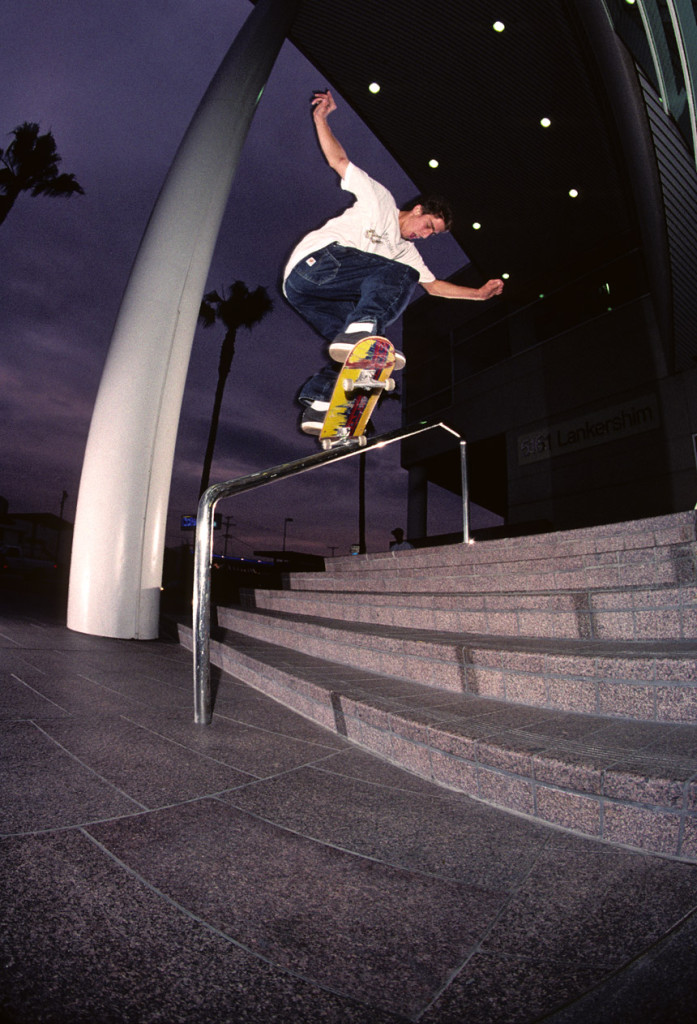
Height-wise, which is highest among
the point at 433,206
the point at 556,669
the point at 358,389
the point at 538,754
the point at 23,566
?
the point at 433,206

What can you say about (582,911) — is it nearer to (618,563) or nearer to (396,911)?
(396,911)

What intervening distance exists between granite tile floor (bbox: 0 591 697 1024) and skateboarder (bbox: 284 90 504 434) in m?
2.34

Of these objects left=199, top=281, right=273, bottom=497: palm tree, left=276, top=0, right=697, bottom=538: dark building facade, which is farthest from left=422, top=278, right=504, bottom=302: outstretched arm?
left=199, top=281, right=273, bottom=497: palm tree

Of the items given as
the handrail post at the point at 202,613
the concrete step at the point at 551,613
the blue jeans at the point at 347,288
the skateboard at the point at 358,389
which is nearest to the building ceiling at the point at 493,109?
the blue jeans at the point at 347,288

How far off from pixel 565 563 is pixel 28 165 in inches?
739

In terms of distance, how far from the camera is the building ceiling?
11.7 m

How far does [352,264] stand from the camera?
323 cm

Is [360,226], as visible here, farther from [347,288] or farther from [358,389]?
[358,389]

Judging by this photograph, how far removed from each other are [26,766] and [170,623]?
4.24 metres

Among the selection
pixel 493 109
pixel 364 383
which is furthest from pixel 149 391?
pixel 493 109

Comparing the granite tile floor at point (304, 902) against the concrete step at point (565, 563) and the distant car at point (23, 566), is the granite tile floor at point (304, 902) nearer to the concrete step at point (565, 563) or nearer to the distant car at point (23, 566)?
the concrete step at point (565, 563)

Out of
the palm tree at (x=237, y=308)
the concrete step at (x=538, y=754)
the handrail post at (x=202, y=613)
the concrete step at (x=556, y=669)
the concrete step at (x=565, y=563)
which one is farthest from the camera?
the palm tree at (x=237, y=308)

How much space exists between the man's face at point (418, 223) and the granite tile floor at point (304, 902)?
11.1 ft

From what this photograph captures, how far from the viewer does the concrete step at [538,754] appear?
52.0 inches
